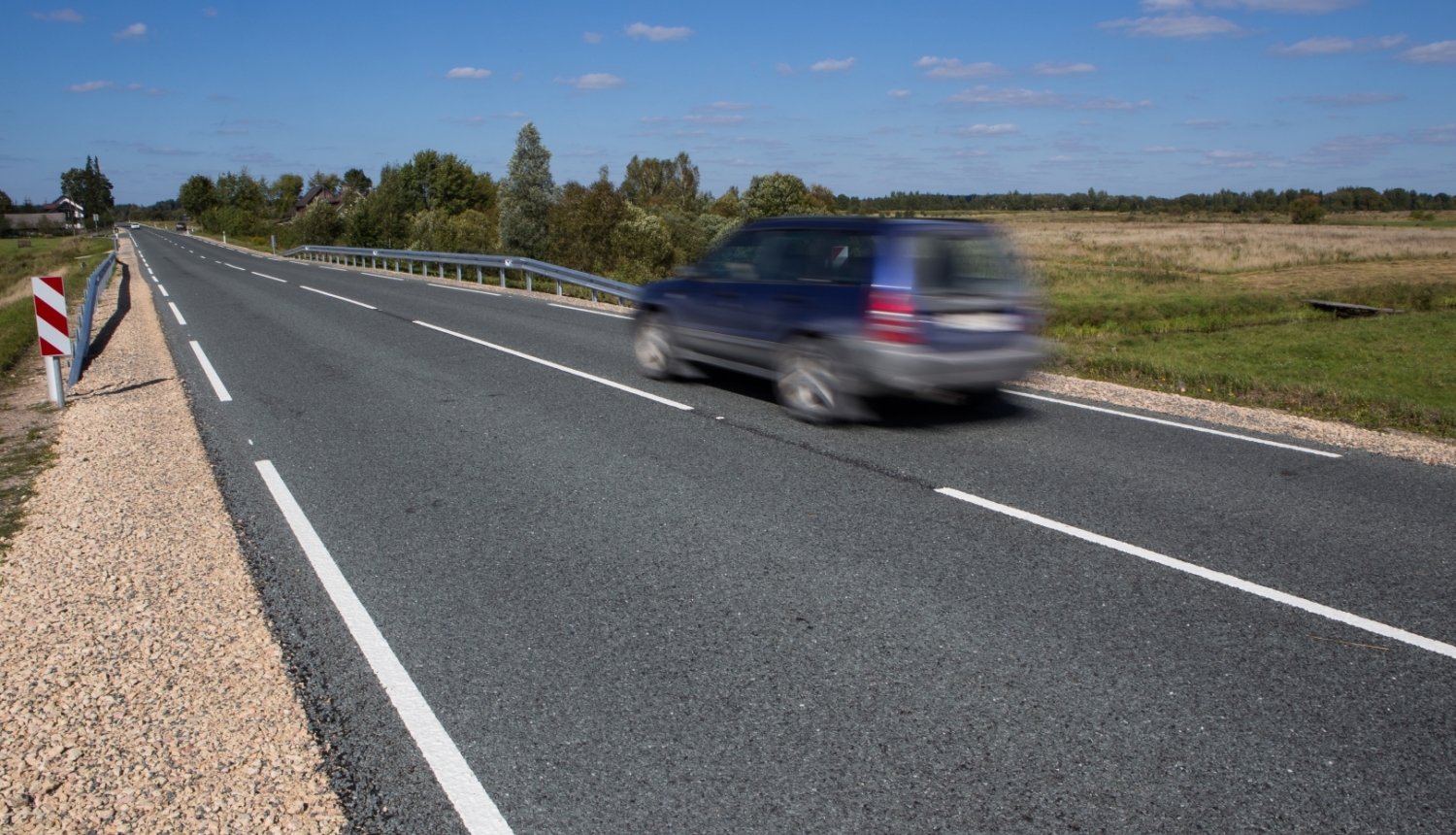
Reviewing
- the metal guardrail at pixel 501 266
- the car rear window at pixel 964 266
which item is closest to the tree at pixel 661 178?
the metal guardrail at pixel 501 266

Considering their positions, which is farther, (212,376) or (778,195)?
(778,195)

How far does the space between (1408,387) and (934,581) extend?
55.9 ft

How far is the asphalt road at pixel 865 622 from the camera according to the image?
2.98m

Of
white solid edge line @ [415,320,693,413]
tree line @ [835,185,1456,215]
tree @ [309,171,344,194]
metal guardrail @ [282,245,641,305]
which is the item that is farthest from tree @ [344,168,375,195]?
white solid edge line @ [415,320,693,413]

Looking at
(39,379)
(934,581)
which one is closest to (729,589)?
(934,581)

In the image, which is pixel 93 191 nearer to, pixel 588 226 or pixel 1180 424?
pixel 588 226

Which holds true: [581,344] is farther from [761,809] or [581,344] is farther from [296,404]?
[761,809]

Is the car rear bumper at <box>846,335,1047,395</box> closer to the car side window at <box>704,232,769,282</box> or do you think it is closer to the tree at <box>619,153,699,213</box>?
the car side window at <box>704,232,769,282</box>

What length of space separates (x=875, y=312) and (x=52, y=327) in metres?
8.34

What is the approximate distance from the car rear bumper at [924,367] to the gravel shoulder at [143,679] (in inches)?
183

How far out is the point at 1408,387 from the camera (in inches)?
675

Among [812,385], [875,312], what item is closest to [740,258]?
[812,385]

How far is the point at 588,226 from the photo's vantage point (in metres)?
73.4

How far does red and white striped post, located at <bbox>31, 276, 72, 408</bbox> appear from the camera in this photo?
9492mm
